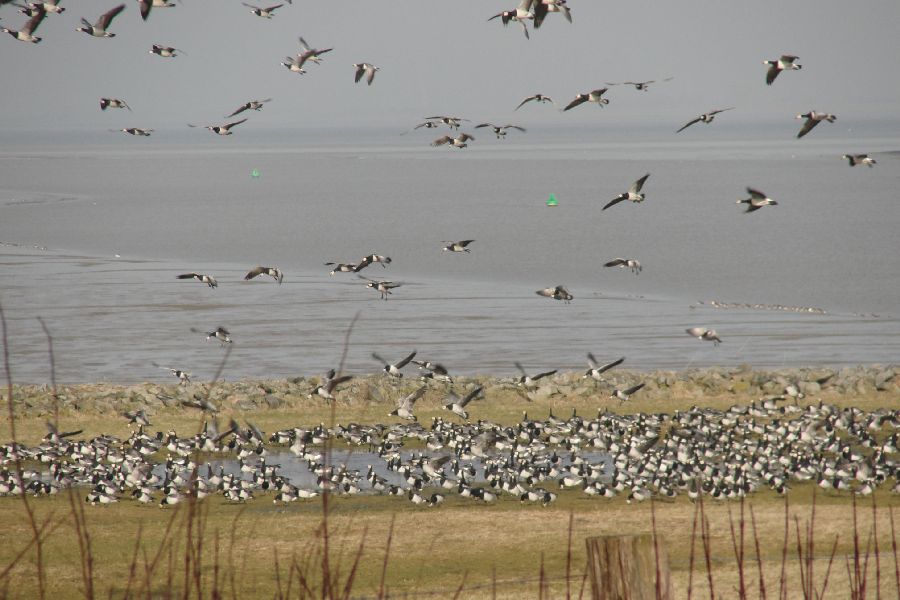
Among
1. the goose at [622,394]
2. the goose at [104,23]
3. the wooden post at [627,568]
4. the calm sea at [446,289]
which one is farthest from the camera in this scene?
the calm sea at [446,289]

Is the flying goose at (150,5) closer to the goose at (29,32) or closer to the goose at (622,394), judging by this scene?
the goose at (29,32)

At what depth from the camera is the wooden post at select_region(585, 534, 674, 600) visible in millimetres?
5887

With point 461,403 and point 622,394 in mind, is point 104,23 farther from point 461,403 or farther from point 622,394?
point 622,394

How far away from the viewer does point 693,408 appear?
118 feet

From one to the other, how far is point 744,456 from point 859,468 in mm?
3457

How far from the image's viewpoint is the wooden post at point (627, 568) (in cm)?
589

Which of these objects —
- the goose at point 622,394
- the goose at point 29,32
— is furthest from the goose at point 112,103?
the goose at point 622,394

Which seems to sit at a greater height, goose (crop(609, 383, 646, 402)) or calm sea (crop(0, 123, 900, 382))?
calm sea (crop(0, 123, 900, 382))

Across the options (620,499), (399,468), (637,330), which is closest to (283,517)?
(399,468)

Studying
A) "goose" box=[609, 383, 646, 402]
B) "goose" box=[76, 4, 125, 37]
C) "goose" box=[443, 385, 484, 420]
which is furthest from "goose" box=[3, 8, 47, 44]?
"goose" box=[609, 383, 646, 402]

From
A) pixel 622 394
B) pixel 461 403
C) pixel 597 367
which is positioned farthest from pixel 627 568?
pixel 622 394

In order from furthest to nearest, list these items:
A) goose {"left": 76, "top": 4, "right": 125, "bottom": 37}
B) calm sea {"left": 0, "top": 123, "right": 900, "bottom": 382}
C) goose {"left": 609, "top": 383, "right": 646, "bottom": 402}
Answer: calm sea {"left": 0, "top": 123, "right": 900, "bottom": 382}
goose {"left": 609, "top": 383, "right": 646, "bottom": 402}
goose {"left": 76, "top": 4, "right": 125, "bottom": 37}

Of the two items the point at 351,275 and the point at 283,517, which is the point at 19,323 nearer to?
the point at 351,275

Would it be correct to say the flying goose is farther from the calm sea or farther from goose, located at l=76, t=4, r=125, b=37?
the calm sea
